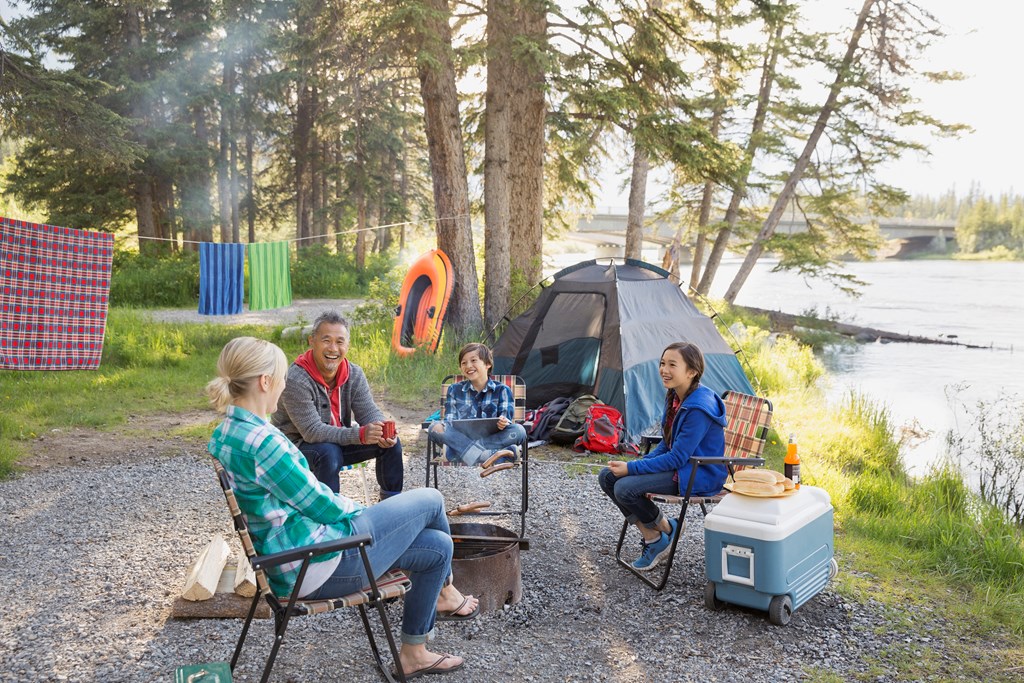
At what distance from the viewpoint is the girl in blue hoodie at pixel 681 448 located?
133 inches

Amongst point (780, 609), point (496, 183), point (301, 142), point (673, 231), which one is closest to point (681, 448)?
point (780, 609)

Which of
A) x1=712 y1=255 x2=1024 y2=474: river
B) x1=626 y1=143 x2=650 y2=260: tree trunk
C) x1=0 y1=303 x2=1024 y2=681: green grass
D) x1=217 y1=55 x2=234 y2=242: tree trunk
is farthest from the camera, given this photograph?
x1=217 y1=55 x2=234 y2=242: tree trunk

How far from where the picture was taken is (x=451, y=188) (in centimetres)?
880

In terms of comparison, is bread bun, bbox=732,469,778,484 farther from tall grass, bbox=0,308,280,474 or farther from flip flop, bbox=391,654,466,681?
tall grass, bbox=0,308,280,474

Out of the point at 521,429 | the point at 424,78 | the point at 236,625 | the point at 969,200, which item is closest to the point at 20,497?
the point at 236,625

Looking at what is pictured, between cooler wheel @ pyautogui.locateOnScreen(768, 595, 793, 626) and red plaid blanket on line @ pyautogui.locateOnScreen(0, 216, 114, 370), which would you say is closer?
cooler wheel @ pyautogui.locateOnScreen(768, 595, 793, 626)

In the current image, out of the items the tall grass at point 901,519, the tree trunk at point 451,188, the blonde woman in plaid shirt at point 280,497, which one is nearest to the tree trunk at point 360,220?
the tree trunk at point 451,188

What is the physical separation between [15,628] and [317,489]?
1587mm

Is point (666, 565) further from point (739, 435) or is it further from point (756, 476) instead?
point (739, 435)

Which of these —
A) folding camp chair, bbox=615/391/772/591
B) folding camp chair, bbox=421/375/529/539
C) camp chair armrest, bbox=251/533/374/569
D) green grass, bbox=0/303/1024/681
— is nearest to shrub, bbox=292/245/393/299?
green grass, bbox=0/303/1024/681

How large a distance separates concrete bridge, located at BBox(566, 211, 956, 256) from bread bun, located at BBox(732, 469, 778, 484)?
1439 centimetres

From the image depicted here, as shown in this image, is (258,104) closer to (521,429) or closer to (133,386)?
(133,386)

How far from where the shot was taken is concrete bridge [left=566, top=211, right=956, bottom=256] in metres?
19.8

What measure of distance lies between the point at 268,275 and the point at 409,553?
17.5 feet
